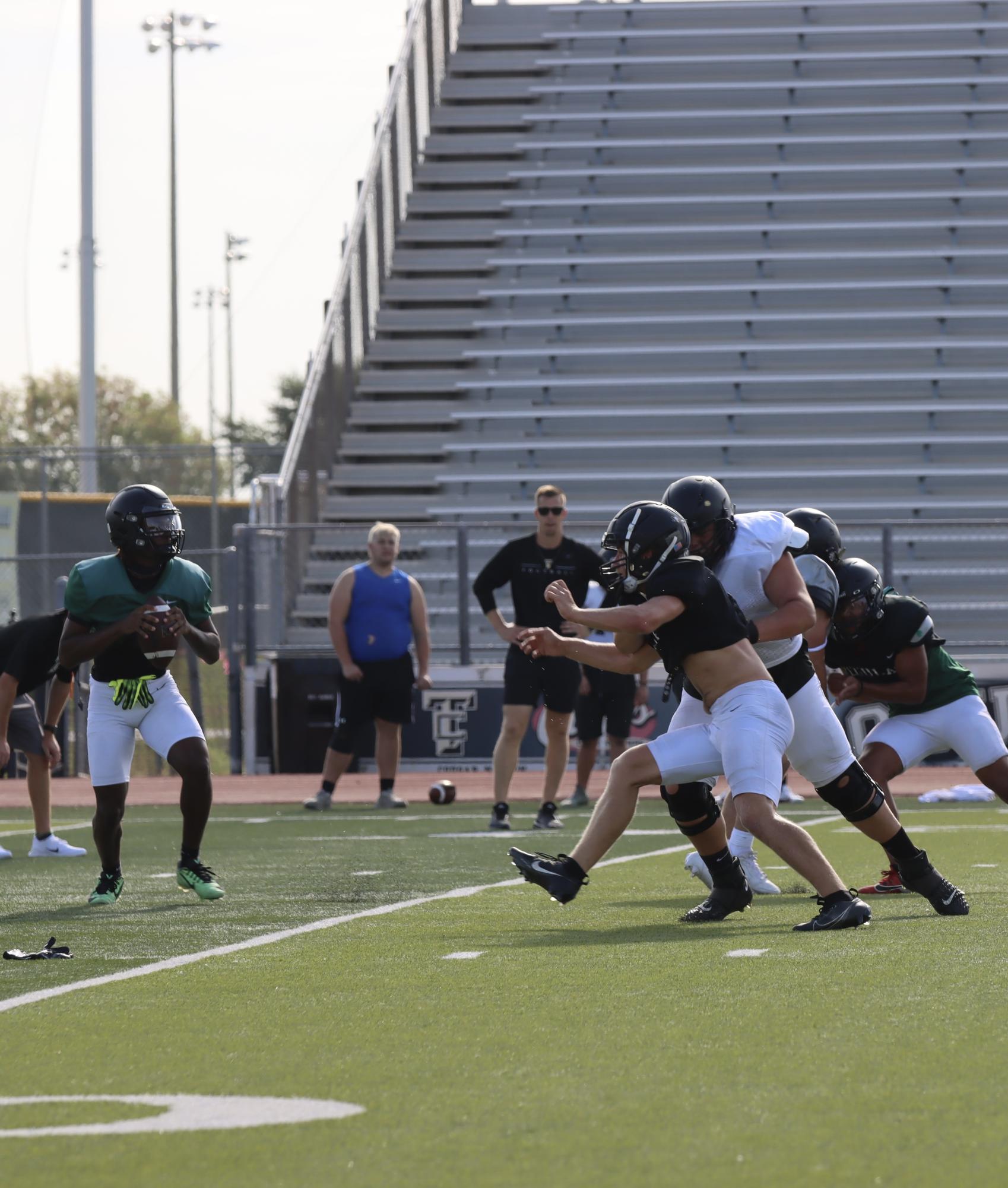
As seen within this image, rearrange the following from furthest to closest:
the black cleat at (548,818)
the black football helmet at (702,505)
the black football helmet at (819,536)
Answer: the black cleat at (548,818) < the black football helmet at (819,536) < the black football helmet at (702,505)

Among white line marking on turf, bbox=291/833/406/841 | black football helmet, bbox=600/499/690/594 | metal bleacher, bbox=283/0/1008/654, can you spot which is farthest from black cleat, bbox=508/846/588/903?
metal bleacher, bbox=283/0/1008/654

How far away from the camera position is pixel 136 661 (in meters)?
7.91

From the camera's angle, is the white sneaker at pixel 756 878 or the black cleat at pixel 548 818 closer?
the white sneaker at pixel 756 878

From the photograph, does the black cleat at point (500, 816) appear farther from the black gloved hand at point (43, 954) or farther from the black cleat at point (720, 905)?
the black gloved hand at point (43, 954)

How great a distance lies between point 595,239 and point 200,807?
1554cm

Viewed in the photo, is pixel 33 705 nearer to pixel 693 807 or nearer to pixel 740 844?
pixel 740 844

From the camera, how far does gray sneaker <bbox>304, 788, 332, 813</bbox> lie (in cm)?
1354

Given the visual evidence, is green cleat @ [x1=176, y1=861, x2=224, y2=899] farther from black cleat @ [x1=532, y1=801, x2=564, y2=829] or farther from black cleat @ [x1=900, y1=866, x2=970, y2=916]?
black cleat @ [x1=532, y1=801, x2=564, y2=829]

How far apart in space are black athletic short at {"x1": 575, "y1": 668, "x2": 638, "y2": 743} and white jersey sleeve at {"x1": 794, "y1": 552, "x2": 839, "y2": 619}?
5.74 meters

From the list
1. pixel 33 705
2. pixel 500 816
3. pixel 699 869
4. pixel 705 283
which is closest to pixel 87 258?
pixel 705 283

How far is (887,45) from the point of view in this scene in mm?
24000

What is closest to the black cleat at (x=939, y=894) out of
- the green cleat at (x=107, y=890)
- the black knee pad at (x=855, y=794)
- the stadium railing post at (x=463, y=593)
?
the black knee pad at (x=855, y=794)

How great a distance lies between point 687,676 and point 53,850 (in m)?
4.93

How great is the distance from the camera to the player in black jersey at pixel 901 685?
8023 mm
